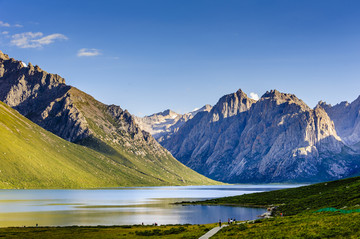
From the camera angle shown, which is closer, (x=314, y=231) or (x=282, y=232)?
(x=314, y=231)

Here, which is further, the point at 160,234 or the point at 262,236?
the point at 160,234

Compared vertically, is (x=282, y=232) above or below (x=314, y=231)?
below

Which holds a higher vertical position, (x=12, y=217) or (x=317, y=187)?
(x=317, y=187)

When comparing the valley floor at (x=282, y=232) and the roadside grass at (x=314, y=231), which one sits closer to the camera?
the roadside grass at (x=314, y=231)

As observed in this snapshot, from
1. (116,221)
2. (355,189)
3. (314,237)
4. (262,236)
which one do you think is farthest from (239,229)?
(355,189)

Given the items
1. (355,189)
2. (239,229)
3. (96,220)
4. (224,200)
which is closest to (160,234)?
(239,229)

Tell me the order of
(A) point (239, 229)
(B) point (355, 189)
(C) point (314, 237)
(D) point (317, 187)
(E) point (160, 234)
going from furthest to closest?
1. (D) point (317, 187)
2. (B) point (355, 189)
3. (E) point (160, 234)
4. (A) point (239, 229)
5. (C) point (314, 237)

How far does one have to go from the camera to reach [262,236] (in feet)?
179

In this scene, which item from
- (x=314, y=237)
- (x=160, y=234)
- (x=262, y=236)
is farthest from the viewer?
(x=160, y=234)

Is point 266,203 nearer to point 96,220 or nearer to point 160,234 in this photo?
point 96,220

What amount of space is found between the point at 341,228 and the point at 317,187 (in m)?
118

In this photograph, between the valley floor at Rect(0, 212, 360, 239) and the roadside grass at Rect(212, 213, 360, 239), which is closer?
the roadside grass at Rect(212, 213, 360, 239)

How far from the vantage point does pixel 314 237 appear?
49375 millimetres

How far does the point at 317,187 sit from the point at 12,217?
118 metres
